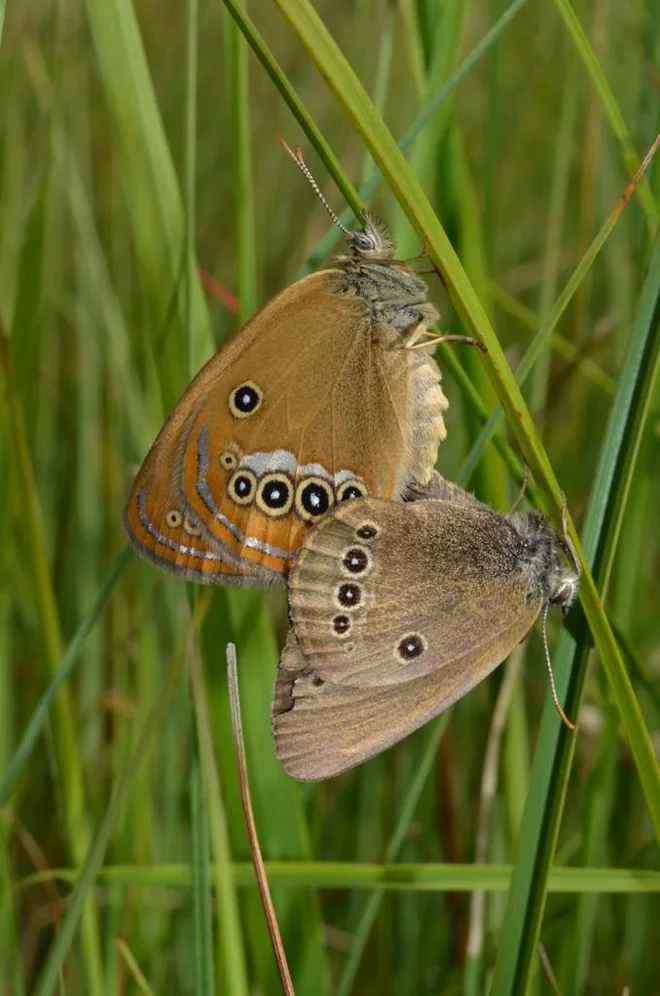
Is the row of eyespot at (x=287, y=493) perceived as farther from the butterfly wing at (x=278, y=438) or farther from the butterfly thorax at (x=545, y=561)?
the butterfly thorax at (x=545, y=561)

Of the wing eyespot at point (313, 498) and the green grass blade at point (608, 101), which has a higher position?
the green grass blade at point (608, 101)

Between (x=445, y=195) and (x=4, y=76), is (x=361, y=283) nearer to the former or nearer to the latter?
(x=445, y=195)

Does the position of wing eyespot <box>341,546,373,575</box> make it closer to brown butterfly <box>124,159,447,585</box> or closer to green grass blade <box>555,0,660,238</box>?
brown butterfly <box>124,159,447,585</box>

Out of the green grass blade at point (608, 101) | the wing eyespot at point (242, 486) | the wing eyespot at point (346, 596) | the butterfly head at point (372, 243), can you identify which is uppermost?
the green grass blade at point (608, 101)

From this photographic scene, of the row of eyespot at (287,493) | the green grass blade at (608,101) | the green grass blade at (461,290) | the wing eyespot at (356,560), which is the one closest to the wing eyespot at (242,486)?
the row of eyespot at (287,493)

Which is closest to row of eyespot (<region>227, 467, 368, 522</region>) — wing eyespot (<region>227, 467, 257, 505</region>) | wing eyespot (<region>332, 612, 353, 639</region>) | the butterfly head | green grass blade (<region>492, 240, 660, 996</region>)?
wing eyespot (<region>227, 467, 257, 505</region>)

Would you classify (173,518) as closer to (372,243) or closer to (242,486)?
(242,486)
